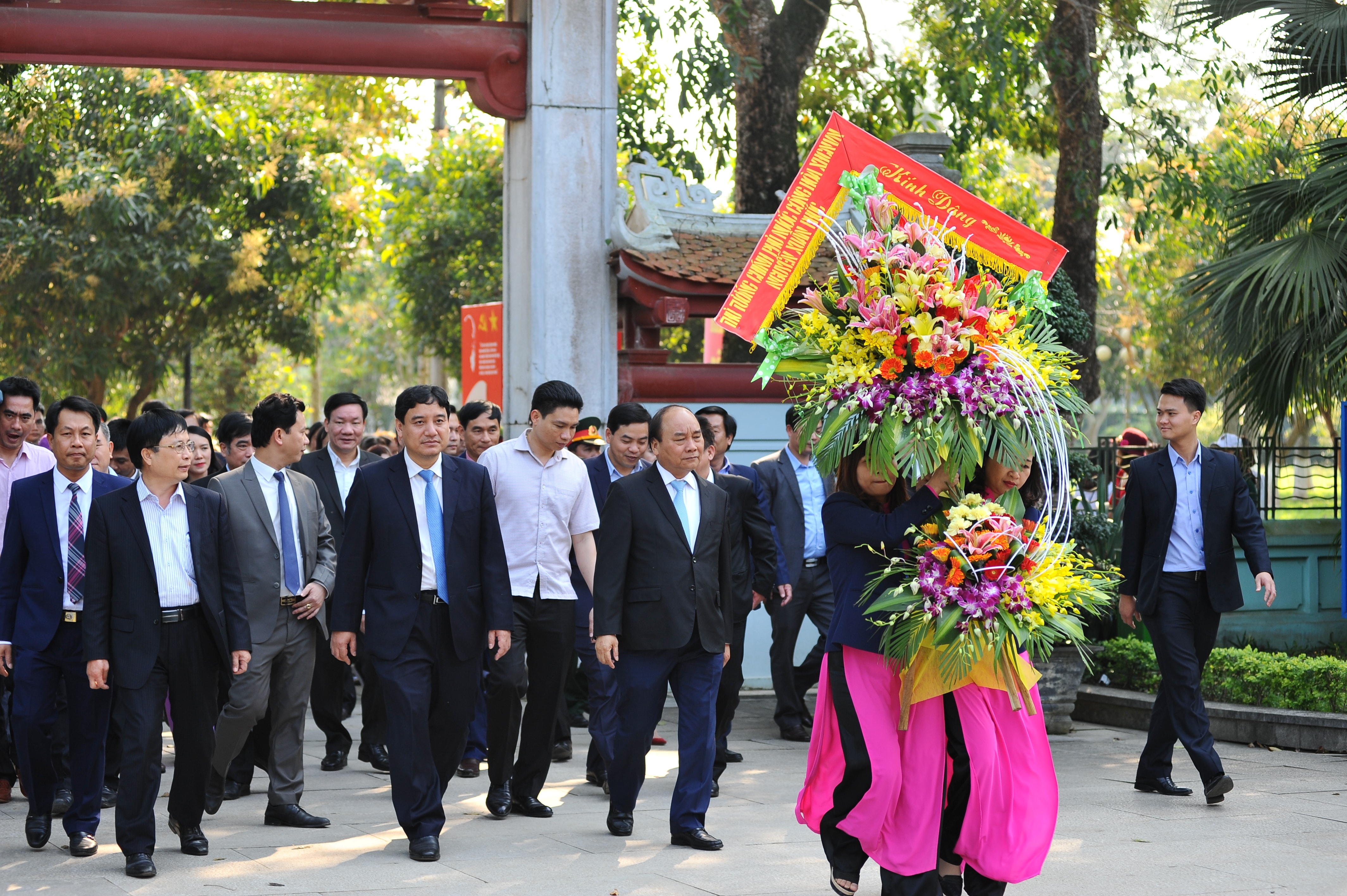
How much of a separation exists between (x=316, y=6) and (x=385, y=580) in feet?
→ 18.2

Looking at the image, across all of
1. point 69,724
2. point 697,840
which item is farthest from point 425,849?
→ point 69,724

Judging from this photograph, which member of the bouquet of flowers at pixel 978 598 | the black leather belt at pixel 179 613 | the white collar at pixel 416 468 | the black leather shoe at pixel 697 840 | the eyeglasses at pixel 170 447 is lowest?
the black leather shoe at pixel 697 840

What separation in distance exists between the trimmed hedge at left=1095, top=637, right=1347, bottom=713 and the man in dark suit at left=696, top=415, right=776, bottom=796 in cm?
309

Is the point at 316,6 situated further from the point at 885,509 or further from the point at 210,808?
the point at 885,509

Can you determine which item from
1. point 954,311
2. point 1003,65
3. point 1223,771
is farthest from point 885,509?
point 1003,65

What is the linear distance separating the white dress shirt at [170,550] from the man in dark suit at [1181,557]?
4.49m

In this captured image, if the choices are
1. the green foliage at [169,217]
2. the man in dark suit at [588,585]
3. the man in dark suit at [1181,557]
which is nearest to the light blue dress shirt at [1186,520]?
the man in dark suit at [1181,557]

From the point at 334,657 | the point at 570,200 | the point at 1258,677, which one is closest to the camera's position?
the point at 334,657

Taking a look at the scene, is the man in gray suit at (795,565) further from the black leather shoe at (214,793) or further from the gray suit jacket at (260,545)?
the black leather shoe at (214,793)

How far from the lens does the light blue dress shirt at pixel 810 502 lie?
9.32 meters

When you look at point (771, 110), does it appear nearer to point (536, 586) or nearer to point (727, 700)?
point (727, 700)

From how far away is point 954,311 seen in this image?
511cm

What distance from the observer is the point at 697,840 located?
6301 millimetres

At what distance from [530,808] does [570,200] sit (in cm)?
504
